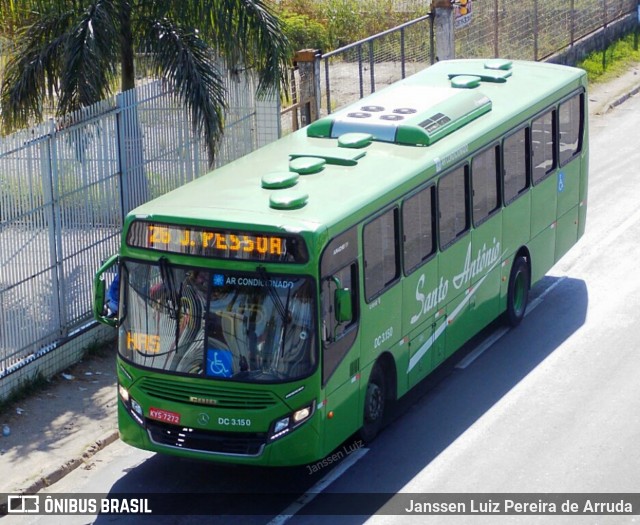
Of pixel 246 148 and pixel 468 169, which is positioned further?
pixel 246 148

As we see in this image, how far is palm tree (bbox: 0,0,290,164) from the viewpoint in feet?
48.8

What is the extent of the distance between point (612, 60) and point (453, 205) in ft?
62.4

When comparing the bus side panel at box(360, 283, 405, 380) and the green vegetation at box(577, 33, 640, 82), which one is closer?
the bus side panel at box(360, 283, 405, 380)

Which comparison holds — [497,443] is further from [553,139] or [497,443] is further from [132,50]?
[132,50]

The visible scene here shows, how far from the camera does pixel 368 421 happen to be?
1252cm

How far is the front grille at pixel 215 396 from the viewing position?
10961mm

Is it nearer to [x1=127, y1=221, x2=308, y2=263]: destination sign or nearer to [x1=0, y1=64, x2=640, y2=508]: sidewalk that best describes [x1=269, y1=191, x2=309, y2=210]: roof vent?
[x1=127, y1=221, x2=308, y2=263]: destination sign

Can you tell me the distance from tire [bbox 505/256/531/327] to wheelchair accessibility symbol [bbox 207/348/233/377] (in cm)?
568

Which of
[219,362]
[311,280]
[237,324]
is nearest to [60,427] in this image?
[219,362]

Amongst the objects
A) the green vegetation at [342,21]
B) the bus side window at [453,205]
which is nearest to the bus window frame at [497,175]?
the bus side window at [453,205]

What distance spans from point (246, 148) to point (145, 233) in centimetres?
724

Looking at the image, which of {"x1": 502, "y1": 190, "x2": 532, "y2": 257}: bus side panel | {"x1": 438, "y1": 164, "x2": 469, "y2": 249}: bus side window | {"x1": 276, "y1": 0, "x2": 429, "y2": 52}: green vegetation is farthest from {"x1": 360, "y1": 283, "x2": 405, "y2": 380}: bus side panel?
{"x1": 276, "y1": 0, "x2": 429, "y2": 52}: green vegetation

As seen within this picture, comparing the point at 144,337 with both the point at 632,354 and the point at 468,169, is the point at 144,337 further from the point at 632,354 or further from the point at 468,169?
the point at 632,354

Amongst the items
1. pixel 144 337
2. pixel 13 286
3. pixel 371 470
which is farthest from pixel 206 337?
pixel 13 286
